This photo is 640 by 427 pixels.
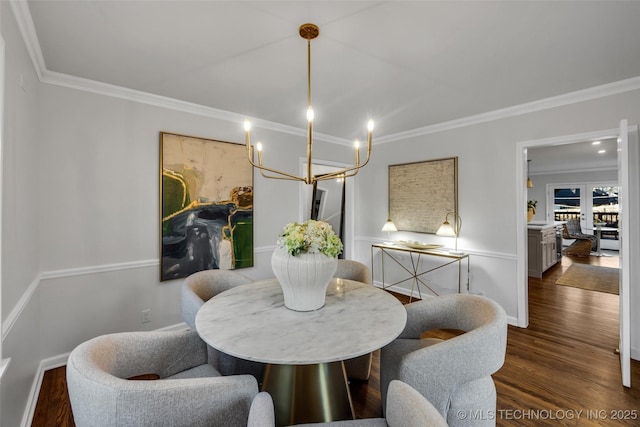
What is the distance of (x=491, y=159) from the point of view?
11.0 feet

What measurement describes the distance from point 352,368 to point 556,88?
305 centimetres

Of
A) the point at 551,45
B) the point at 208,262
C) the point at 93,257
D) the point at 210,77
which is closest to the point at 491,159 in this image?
the point at 551,45

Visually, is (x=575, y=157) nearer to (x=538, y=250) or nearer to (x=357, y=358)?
(x=538, y=250)

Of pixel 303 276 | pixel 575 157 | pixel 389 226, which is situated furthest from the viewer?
pixel 575 157

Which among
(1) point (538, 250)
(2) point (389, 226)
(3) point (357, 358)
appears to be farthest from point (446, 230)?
(1) point (538, 250)

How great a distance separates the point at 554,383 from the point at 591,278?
418 cm

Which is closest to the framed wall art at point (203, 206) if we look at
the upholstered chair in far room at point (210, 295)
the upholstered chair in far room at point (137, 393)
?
the upholstered chair in far room at point (210, 295)

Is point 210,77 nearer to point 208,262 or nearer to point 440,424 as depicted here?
point 208,262

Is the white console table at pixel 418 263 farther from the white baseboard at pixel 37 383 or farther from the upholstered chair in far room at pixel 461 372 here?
the white baseboard at pixel 37 383

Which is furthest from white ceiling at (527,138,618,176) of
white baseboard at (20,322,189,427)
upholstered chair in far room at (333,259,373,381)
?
white baseboard at (20,322,189,427)

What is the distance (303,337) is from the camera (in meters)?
1.31

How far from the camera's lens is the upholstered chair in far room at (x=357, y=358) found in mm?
2174

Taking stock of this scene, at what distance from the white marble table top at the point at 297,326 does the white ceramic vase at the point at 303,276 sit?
0.06 meters

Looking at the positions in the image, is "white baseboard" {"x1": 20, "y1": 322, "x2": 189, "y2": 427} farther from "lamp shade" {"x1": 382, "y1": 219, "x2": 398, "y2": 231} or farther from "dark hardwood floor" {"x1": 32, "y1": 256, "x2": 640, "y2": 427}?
"lamp shade" {"x1": 382, "y1": 219, "x2": 398, "y2": 231}
